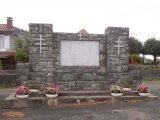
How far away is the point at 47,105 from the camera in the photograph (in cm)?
823

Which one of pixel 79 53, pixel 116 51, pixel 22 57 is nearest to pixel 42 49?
pixel 22 57

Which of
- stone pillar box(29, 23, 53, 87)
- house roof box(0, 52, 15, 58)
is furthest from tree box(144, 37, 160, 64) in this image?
stone pillar box(29, 23, 53, 87)

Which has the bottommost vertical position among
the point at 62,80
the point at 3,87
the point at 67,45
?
the point at 3,87

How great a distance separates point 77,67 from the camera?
36.1 feet

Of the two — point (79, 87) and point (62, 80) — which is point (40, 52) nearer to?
point (62, 80)

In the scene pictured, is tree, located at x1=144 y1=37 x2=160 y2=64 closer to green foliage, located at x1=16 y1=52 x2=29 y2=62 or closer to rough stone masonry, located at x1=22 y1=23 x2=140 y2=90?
rough stone masonry, located at x1=22 y1=23 x2=140 y2=90

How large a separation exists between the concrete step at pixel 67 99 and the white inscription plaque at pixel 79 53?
2257mm

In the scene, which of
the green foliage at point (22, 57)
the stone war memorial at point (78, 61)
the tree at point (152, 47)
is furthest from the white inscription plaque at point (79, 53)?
the tree at point (152, 47)

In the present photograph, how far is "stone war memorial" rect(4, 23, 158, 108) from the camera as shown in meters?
10.2

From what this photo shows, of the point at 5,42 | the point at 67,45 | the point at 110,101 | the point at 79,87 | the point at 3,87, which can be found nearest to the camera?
the point at 110,101

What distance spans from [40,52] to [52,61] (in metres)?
0.79

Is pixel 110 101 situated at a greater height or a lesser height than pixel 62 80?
lesser

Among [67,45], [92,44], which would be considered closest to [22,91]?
[67,45]

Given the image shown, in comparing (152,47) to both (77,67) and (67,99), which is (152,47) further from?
(67,99)
